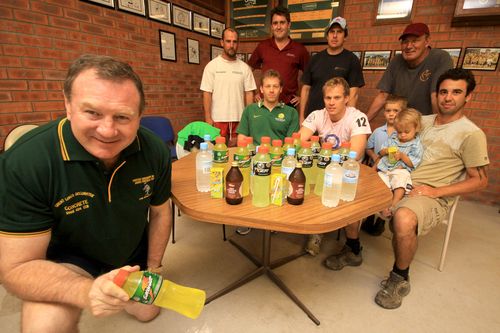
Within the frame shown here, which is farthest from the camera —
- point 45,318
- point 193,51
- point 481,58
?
point 193,51

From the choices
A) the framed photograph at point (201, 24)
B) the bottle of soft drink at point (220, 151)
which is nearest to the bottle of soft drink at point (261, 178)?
the bottle of soft drink at point (220, 151)

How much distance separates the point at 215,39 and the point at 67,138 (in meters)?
3.84

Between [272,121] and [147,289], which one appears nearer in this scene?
[147,289]

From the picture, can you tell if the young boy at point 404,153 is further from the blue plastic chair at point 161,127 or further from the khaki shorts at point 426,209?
the blue plastic chair at point 161,127

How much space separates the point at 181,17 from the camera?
11.7 ft

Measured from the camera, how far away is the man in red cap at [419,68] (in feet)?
7.48

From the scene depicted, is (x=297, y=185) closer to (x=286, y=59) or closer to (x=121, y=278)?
(x=121, y=278)

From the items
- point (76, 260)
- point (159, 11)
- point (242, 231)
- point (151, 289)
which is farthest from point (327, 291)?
point (159, 11)

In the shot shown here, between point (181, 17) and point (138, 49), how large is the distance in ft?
2.87

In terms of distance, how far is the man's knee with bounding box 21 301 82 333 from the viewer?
901mm

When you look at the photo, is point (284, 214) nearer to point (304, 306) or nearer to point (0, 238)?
point (304, 306)

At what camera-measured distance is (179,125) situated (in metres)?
3.89

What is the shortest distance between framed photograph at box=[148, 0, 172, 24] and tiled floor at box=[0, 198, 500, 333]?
264cm

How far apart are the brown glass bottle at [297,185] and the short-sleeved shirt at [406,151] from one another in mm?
1244
